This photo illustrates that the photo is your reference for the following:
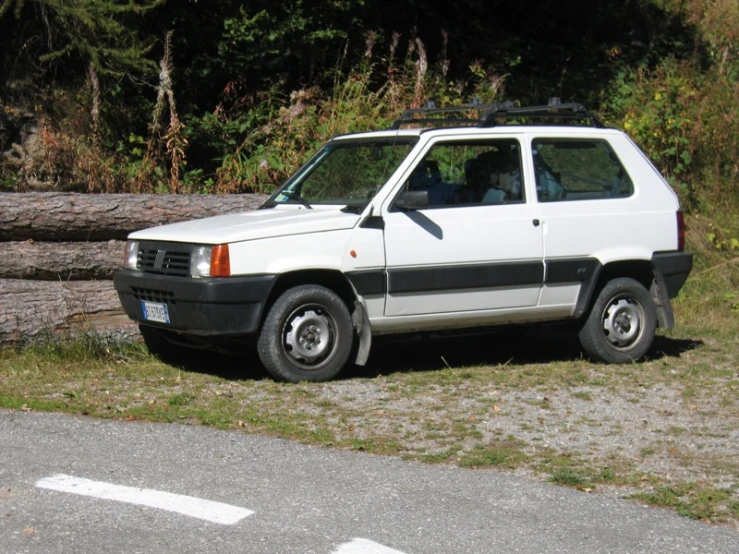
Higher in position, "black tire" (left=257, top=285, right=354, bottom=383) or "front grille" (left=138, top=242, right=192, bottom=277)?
"front grille" (left=138, top=242, right=192, bottom=277)

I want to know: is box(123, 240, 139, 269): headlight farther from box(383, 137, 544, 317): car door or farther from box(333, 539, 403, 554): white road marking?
box(333, 539, 403, 554): white road marking

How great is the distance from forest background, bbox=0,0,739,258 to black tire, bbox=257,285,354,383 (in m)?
5.45

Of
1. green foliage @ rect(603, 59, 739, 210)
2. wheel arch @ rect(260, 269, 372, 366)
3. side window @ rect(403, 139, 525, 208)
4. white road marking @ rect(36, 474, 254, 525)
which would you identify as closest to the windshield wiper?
wheel arch @ rect(260, 269, 372, 366)

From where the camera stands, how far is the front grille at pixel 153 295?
877 centimetres

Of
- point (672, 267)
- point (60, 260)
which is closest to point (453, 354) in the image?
point (672, 267)

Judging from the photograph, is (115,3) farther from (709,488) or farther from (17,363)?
(709,488)

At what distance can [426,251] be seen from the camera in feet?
29.9

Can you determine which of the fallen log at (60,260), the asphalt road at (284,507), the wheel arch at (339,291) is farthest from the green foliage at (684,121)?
the asphalt road at (284,507)

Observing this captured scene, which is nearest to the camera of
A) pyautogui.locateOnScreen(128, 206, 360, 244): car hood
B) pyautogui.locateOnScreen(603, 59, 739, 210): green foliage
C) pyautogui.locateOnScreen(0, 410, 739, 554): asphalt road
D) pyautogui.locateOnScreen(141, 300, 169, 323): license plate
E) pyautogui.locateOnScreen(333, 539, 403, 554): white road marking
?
pyautogui.locateOnScreen(333, 539, 403, 554): white road marking

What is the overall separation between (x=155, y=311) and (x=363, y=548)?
14.0 ft

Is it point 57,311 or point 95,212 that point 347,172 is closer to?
Answer: point 95,212

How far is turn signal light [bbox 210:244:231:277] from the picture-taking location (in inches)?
333

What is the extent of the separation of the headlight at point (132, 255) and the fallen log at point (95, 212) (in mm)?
1150

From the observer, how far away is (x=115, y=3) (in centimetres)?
1432
